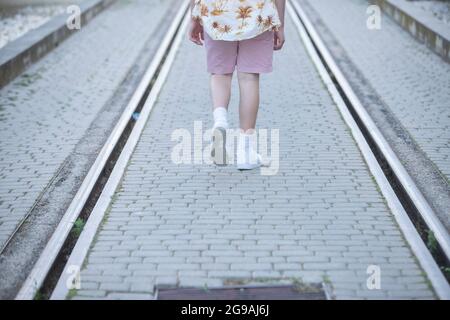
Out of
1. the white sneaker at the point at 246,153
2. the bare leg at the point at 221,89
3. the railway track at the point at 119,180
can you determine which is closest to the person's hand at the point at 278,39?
the bare leg at the point at 221,89

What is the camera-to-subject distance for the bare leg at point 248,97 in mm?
4895

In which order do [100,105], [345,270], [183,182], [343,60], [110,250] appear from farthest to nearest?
1. [343,60]
2. [100,105]
3. [183,182]
4. [110,250]
5. [345,270]

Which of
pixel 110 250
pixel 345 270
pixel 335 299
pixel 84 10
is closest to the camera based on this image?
pixel 335 299

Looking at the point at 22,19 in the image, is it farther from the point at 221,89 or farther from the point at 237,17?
the point at 237,17

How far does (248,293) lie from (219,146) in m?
1.80

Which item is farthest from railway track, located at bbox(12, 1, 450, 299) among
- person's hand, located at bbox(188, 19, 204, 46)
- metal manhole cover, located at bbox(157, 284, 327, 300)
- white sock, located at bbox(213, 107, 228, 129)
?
person's hand, located at bbox(188, 19, 204, 46)

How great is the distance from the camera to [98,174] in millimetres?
4996

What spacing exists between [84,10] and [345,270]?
10.6 m

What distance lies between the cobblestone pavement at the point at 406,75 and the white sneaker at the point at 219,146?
6.15 ft

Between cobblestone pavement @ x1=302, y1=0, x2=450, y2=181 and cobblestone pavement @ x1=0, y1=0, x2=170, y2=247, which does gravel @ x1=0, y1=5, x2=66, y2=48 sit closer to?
cobblestone pavement @ x1=0, y1=0, x2=170, y2=247

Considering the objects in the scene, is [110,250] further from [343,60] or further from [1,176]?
[343,60]

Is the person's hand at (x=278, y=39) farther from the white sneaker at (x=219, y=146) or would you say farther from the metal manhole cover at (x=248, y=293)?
the metal manhole cover at (x=248, y=293)

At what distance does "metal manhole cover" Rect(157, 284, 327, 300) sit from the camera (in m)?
3.30
